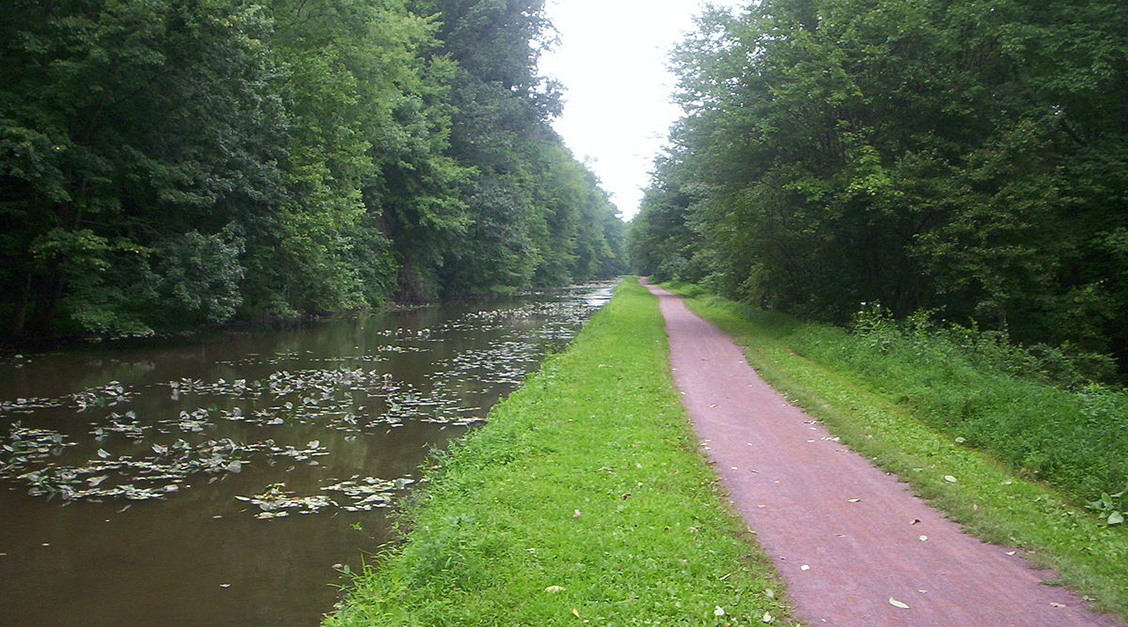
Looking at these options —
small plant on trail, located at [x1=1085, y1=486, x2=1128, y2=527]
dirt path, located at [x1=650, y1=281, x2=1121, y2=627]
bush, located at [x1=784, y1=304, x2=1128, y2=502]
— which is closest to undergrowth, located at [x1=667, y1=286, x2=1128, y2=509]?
bush, located at [x1=784, y1=304, x2=1128, y2=502]

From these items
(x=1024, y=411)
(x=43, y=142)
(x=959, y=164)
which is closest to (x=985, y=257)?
(x=959, y=164)

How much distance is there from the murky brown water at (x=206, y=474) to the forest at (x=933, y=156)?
33.5 feet

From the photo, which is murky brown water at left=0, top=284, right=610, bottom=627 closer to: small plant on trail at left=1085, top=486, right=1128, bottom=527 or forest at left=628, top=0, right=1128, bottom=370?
small plant on trail at left=1085, top=486, right=1128, bottom=527

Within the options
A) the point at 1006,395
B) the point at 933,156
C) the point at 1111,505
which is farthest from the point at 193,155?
the point at 1111,505

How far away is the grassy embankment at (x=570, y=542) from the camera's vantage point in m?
5.13

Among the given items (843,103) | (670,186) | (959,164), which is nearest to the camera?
(959,164)

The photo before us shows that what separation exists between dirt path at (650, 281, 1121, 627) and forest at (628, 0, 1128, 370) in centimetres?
812

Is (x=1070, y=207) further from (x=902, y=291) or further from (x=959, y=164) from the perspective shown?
(x=902, y=291)

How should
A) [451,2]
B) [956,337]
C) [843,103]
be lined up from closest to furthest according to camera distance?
[956,337] → [843,103] → [451,2]

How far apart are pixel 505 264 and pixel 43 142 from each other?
36.9 m

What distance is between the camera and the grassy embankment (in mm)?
5129

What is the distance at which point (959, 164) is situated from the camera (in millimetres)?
19562

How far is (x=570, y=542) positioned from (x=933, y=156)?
56.3ft

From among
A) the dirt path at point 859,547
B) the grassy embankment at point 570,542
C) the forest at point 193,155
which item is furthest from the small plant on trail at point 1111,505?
the forest at point 193,155
